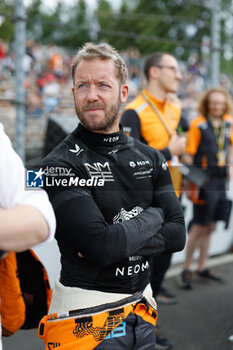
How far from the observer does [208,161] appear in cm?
441

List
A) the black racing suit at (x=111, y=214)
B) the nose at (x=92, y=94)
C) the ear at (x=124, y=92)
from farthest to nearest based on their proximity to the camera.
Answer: the ear at (x=124, y=92) < the nose at (x=92, y=94) < the black racing suit at (x=111, y=214)

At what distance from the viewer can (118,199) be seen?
1.66 meters

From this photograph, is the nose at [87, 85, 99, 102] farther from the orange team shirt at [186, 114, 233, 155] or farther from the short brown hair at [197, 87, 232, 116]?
the short brown hair at [197, 87, 232, 116]

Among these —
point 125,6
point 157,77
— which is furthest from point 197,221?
point 125,6

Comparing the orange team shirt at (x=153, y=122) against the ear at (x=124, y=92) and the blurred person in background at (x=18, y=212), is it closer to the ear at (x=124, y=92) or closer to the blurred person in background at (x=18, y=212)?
the ear at (x=124, y=92)

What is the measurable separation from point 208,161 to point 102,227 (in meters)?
3.08

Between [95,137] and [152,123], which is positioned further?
[152,123]

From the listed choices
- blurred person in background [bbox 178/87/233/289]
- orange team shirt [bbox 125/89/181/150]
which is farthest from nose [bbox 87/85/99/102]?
blurred person in background [bbox 178/87/233/289]

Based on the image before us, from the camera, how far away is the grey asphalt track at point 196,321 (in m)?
3.15

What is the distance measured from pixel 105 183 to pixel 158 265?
1674 mm

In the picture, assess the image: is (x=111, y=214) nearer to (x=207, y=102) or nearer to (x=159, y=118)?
(x=159, y=118)

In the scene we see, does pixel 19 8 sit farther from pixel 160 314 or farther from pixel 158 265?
pixel 160 314

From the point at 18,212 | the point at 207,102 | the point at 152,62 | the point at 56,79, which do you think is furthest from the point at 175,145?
the point at 56,79

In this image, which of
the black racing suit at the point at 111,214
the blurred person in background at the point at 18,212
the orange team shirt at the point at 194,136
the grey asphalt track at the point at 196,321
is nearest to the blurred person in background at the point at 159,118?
the grey asphalt track at the point at 196,321
